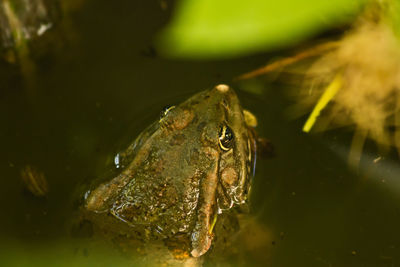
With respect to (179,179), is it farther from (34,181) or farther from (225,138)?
(34,181)

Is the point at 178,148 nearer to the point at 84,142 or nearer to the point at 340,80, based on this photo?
the point at 84,142

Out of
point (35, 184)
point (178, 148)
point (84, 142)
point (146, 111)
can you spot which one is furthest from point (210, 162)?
point (35, 184)

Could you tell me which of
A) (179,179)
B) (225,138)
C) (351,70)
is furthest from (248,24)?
(179,179)

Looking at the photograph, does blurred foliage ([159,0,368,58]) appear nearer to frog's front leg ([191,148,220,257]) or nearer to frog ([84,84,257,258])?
frog ([84,84,257,258])

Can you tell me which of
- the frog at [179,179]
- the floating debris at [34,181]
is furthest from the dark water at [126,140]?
the frog at [179,179]

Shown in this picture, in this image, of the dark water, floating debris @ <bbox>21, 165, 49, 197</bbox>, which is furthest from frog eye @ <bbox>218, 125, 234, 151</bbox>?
floating debris @ <bbox>21, 165, 49, 197</bbox>
